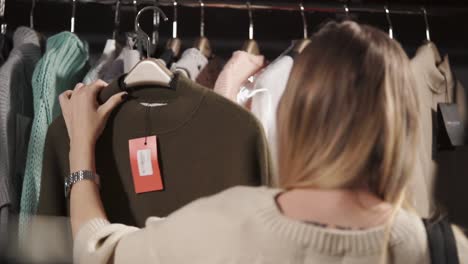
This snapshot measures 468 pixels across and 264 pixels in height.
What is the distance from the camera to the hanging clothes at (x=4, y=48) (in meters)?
1.16

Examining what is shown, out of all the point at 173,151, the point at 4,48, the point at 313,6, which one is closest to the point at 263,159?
the point at 173,151

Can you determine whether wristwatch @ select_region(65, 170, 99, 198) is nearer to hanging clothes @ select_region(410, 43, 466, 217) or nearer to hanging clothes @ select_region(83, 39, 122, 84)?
hanging clothes @ select_region(83, 39, 122, 84)

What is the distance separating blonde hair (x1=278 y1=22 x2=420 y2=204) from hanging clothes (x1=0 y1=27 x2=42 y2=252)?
57 centimetres

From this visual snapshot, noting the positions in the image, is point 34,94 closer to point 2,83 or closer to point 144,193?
point 2,83

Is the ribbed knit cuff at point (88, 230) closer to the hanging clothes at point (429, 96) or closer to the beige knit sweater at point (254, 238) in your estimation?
the beige knit sweater at point (254, 238)

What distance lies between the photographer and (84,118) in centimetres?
96

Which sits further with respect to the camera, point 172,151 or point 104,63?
point 104,63

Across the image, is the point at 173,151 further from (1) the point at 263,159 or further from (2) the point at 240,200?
(2) the point at 240,200

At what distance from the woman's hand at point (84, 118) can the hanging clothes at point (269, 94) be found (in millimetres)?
237

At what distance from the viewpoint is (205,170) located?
3.14 ft

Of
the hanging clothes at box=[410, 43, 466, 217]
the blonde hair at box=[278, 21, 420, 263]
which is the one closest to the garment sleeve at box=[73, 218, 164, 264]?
the blonde hair at box=[278, 21, 420, 263]

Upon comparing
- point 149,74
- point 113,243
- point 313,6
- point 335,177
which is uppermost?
point 313,6

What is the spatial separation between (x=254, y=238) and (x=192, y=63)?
521 millimetres

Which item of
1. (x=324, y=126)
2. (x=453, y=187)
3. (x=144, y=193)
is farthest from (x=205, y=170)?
(x=453, y=187)
